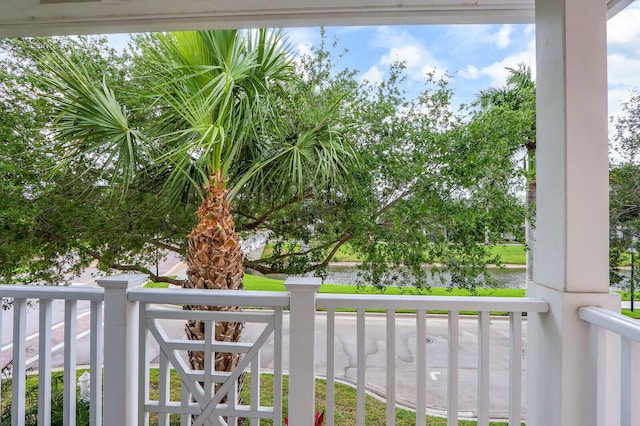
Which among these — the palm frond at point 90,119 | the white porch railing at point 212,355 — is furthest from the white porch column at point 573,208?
the palm frond at point 90,119

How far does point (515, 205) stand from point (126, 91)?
3.53 m

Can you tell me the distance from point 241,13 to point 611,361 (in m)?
2.30

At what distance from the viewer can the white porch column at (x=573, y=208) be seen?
127cm

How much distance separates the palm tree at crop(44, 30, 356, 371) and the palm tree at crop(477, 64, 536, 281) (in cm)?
147

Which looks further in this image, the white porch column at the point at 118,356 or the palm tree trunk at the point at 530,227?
the palm tree trunk at the point at 530,227

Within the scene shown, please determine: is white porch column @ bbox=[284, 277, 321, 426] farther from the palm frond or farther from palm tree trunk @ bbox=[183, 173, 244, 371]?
the palm frond

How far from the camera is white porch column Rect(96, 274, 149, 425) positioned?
54.4 inches

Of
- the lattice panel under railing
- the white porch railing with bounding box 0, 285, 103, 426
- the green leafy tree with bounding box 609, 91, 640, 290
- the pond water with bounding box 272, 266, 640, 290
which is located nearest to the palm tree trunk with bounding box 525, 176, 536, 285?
the pond water with bounding box 272, 266, 640, 290

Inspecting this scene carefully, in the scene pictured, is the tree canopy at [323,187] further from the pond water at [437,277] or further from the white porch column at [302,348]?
the white porch column at [302,348]

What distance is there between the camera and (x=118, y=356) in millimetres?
1385

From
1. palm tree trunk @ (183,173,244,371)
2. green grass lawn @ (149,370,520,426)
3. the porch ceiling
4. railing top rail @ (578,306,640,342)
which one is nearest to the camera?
railing top rail @ (578,306,640,342)

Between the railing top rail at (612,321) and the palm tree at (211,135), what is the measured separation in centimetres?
184

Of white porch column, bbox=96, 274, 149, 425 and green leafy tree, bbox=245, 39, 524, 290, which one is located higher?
green leafy tree, bbox=245, 39, 524, 290

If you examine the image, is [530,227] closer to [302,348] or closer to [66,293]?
[302,348]
